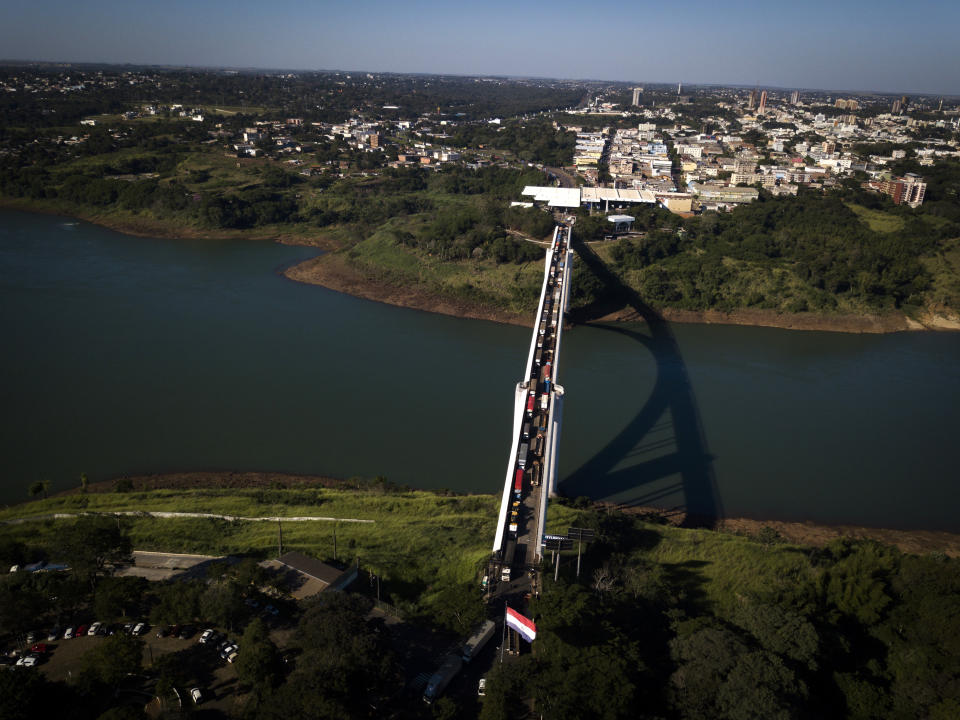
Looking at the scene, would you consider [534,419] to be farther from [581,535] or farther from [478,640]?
[478,640]

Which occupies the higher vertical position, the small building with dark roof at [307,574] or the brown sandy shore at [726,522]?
the small building with dark roof at [307,574]

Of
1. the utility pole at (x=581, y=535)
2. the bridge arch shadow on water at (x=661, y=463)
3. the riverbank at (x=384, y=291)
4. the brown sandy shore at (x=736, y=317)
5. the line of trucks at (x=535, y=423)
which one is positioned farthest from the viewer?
the brown sandy shore at (x=736, y=317)

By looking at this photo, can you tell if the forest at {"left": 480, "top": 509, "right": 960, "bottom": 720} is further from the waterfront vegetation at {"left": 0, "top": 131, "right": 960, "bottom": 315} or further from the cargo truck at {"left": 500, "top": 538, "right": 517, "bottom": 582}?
the waterfront vegetation at {"left": 0, "top": 131, "right": 960, "bottom": 315}

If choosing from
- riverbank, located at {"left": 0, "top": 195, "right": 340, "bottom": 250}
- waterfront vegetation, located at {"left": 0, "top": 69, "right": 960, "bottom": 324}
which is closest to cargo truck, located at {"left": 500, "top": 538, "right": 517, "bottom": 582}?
waterfront vegetation, located at {"left": 0, "top": 69, "right": 960, "bottom": 324}

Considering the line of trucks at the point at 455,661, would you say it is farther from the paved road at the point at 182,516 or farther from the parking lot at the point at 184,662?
the paved road at the point at 182,516

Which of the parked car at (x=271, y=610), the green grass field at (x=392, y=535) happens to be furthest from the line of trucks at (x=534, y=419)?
the parked car at (x=271, y=610)

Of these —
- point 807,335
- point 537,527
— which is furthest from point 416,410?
point 807,335

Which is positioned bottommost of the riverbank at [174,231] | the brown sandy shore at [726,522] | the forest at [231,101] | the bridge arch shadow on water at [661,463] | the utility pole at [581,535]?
the brown sandy shore at [726,522]
